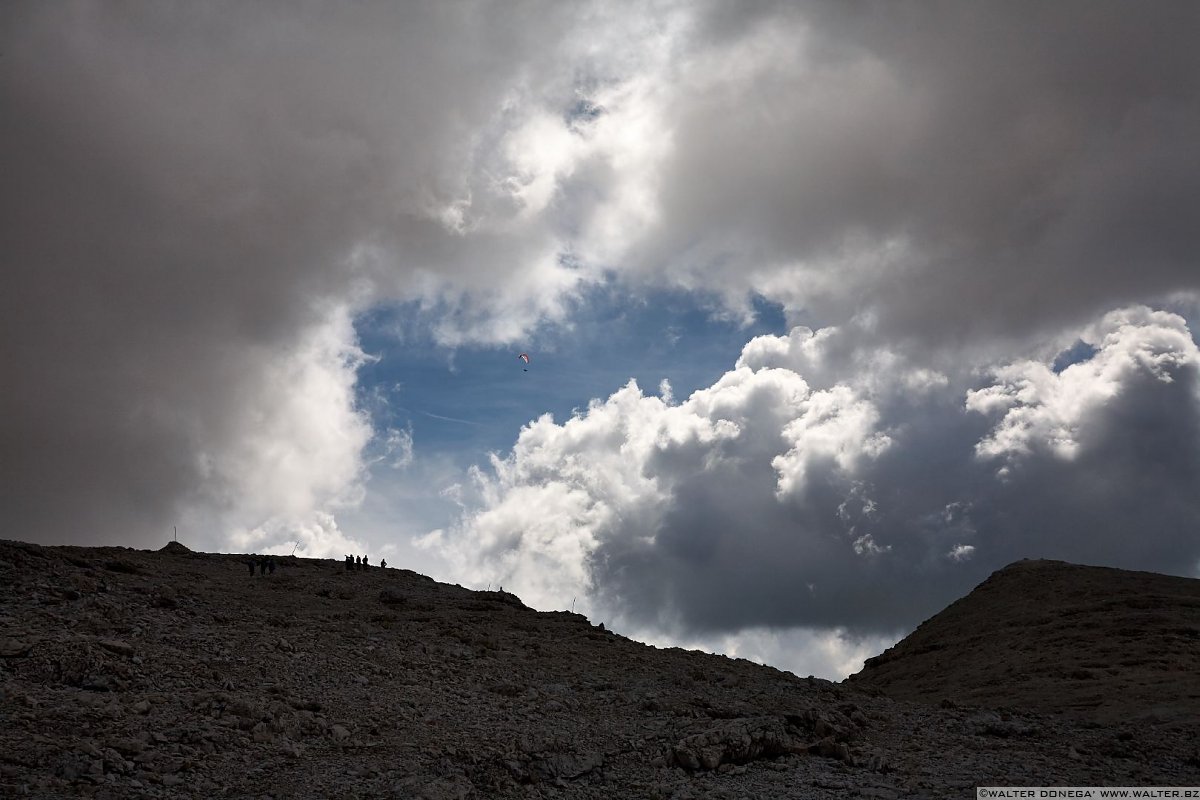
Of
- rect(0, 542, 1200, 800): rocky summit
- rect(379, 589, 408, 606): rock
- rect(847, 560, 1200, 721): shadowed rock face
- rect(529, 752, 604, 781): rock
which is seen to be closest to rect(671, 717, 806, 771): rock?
rect(0, 542, 1200, 800): rocky summit

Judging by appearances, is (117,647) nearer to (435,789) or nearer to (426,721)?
(426,721)

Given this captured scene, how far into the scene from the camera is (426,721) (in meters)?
26.8

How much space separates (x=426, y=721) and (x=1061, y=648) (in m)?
33.5

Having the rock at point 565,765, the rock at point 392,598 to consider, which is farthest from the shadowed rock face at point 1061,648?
the rock at point 392,598

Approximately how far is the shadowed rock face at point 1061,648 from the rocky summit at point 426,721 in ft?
3.37

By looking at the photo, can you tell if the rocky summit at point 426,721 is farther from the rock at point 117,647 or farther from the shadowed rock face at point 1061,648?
the shadowed rock face at point 1061,648

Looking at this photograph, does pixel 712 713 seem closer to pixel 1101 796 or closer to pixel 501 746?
pixel 501 746

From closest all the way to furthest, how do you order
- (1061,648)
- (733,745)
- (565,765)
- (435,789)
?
(435,789), (565,765), (733,745), (1061,648)

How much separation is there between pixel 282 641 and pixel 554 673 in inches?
411

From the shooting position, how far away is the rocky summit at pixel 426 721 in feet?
71.6

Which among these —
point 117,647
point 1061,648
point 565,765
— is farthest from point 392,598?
point 1061,648

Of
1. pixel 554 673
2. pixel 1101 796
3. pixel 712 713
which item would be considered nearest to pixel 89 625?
pixel 554 673

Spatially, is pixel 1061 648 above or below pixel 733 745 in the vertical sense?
above

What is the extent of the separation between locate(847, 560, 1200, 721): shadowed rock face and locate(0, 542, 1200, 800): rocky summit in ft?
3.37
